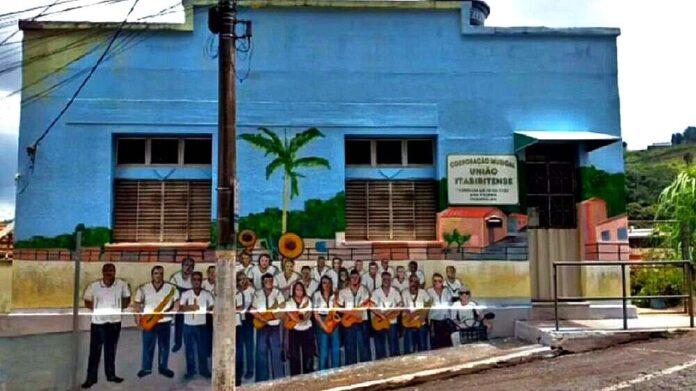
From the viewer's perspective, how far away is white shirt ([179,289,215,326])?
37.4 ft

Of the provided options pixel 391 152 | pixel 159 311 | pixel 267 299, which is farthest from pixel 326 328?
pixel 391 152

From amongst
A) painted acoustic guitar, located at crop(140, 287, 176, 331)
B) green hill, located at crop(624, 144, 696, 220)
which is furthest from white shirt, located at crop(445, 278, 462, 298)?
green hill, located at crop(624, 144, 696, 220)

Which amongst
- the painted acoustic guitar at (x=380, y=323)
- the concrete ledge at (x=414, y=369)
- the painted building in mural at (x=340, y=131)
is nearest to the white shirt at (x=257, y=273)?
the painted building in mural at (x=340, y=131)

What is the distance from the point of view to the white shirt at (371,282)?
11578 mm

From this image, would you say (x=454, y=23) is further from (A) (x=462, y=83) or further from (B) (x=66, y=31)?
(B) (x=66, y=31)

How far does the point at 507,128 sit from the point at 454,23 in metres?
1.98

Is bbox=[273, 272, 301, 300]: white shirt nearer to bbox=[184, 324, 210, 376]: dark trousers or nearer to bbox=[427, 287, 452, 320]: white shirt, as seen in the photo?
bbox=[184, 324, 210, 376]: dark trousers

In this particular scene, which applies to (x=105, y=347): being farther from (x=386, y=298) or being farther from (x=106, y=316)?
(x=386, y=298)

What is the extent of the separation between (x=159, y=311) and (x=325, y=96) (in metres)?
4.37

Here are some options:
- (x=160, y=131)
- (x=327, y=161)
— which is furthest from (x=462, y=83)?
(x=160, y=131)

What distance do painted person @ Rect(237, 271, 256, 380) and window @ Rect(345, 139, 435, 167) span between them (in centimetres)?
269

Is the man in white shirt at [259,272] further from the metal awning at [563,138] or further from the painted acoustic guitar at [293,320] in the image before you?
the metal awning at [563,138]

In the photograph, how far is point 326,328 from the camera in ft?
37.5

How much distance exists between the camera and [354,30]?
1194cm
